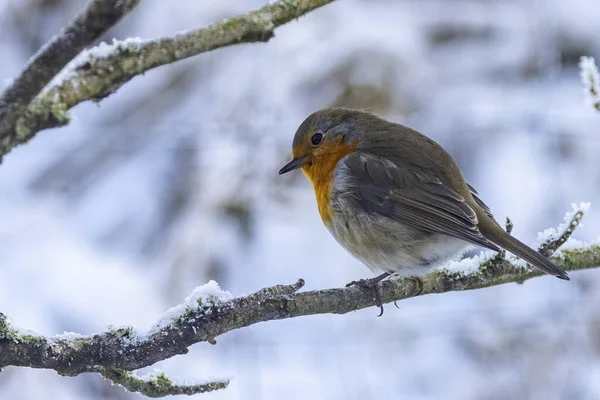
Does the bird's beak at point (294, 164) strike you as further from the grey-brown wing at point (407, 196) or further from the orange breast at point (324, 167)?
the grey-brown wing at point (407, 196)

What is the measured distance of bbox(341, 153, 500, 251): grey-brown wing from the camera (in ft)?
12.1

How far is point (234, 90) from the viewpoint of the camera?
5.95m

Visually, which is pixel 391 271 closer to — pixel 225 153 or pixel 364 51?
pixel 225 153

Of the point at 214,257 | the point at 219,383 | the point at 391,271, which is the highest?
the point at 214,257

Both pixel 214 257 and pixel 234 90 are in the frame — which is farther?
pixel 234 90

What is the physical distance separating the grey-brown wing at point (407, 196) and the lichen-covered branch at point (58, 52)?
80.5 inches

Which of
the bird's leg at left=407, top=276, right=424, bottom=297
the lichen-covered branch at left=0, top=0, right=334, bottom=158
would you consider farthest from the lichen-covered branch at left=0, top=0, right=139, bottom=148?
the bird's leg at left=407, top=276, right=424, bottom=297

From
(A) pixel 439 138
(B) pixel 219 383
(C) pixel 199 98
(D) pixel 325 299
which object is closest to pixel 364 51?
(A) pixel 439 138

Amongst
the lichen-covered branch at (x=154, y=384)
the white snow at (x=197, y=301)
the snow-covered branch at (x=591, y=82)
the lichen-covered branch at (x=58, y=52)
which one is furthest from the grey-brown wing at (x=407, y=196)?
the lichen-covered branch at (x=58, y=52)

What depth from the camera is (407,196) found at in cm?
388

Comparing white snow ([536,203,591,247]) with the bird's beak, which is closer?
white snow ([536,203,591,247])

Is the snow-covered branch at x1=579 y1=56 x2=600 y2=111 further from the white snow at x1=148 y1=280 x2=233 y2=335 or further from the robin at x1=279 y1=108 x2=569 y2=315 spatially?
the white snow at x1=148 y1=280 x2=233 y2=335

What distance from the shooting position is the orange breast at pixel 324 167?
4008 mm

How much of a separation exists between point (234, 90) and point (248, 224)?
135cm
